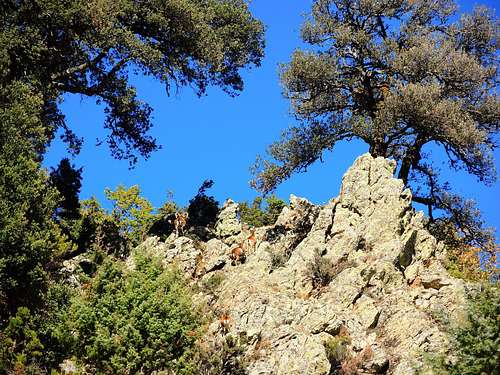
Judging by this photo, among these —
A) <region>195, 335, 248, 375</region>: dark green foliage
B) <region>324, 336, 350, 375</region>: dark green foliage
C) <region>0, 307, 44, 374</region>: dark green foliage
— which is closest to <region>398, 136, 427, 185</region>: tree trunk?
<region>324, 336, 350, 375</region>: dark green foliage

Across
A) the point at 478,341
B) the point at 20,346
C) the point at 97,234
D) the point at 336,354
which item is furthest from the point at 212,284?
the point at 478,341

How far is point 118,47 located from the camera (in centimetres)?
2892

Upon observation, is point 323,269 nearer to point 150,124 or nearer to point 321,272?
point 321,272

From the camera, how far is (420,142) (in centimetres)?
3134

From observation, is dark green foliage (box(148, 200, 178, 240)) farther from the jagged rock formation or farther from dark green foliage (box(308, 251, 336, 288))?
dark green foliage (box(308, 251, 336, 288))

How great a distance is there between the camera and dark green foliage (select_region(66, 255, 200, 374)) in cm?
1759

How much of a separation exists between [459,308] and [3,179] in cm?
1475

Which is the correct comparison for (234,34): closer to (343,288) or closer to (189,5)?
(189,5)

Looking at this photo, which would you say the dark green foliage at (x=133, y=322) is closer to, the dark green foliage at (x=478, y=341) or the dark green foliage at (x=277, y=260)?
the dark green foliage at (x=277, y=260)

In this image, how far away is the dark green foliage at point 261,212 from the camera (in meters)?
33.2

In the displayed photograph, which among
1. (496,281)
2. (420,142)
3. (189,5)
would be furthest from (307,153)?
(496,281)

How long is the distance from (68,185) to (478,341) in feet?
69.2

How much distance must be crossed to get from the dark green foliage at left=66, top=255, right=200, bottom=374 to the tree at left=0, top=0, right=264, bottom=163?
866 cm

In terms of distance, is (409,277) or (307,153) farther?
(307,153)
